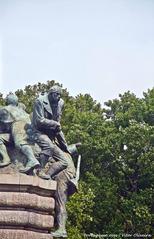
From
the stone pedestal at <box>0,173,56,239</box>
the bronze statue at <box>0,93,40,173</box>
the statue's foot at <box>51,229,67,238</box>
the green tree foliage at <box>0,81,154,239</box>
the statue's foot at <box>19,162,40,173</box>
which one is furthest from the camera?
the green tree foliage at <box>0,81,154,239</box>

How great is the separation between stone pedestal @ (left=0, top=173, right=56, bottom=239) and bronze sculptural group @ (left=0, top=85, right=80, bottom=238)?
1.37 ft

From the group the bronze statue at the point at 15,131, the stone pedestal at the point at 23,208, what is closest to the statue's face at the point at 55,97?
the bronze statue at the point at 15,131

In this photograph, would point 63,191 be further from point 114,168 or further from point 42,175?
point 114,168

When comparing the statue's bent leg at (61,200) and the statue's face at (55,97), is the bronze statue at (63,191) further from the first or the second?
the statue's face at (55,97)

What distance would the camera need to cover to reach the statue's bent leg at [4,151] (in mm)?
12781

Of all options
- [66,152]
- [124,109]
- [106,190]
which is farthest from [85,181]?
[66,152]

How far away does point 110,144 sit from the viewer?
3503 centimetres

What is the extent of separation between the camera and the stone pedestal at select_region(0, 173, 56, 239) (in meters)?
12.1

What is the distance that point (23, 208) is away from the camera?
40.2ft

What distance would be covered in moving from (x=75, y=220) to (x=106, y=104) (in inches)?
362

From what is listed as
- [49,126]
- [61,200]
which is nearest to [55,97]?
[49,126]

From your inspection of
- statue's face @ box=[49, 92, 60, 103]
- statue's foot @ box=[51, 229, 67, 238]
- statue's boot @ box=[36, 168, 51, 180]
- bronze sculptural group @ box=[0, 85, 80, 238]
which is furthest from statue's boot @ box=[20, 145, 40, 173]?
statue's foot @ box=[51, 229, 67, 238]

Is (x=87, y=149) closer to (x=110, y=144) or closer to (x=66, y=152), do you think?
(x=110, y=144)

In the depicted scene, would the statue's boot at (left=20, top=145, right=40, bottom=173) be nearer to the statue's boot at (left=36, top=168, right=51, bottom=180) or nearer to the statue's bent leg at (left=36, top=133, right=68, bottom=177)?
the statue's boot at (left=36, top=168, right=51, bottom=180)
